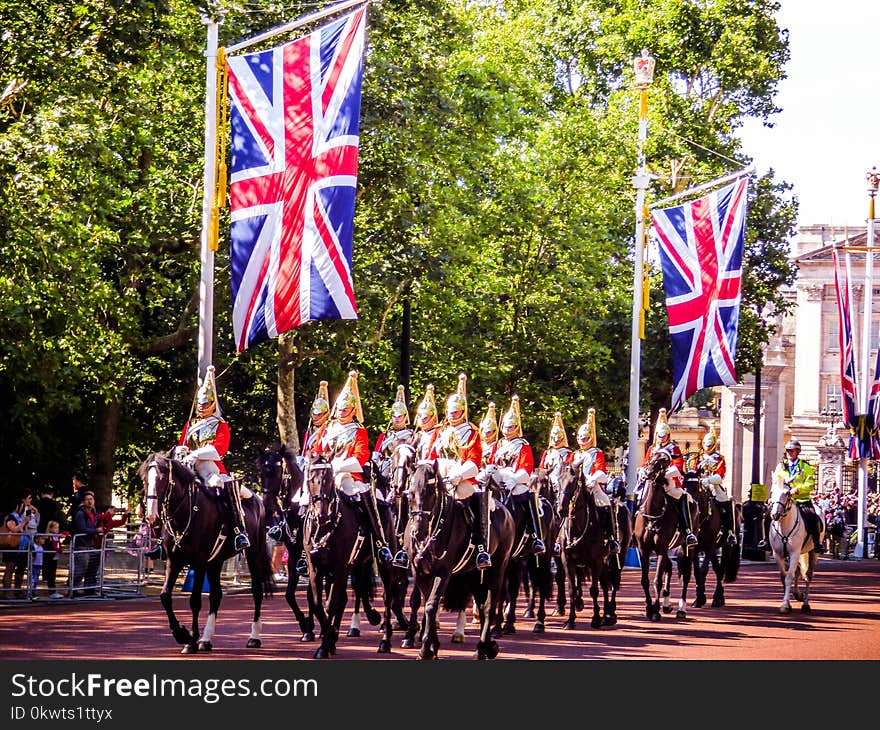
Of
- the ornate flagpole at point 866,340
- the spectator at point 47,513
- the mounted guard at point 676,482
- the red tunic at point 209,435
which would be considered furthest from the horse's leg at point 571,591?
the ornate flagpole at point 866,340

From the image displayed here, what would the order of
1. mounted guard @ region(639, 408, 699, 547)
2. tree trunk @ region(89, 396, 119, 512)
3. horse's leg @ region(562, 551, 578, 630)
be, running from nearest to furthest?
horse's leg @ region(562, 551, 578, 630) → mounted guard @ region(639, 408, 699, 547) → tree trunk @ region(89, 396, 119, 512)

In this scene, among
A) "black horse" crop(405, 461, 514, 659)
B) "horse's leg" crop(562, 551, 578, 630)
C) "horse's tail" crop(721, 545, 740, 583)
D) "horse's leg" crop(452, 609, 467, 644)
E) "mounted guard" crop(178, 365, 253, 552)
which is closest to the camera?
"black horse" crop(405, 461, 514, 659)

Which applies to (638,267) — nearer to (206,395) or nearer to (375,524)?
(375,524)

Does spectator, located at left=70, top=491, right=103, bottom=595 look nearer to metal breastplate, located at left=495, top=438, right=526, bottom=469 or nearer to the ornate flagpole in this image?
metal breastplate, located at left=495, top=438, right=526, bottom=469

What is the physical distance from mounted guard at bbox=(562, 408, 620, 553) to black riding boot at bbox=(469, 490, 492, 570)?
16.4 feet

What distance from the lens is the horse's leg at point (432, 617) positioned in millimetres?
15906

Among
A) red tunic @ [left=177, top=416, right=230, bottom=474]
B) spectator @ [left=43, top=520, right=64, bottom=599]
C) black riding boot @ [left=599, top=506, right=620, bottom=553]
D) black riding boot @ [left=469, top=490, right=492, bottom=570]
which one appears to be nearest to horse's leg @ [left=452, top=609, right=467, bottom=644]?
black riding boot @ [left=469, top=490, right=492, bottom=570]

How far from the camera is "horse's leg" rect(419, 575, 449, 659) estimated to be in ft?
52.2

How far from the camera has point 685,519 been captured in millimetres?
23547

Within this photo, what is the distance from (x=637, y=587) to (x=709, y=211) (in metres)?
7.30

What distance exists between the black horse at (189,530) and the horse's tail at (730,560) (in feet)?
35.9

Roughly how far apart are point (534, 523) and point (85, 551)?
874 cm
